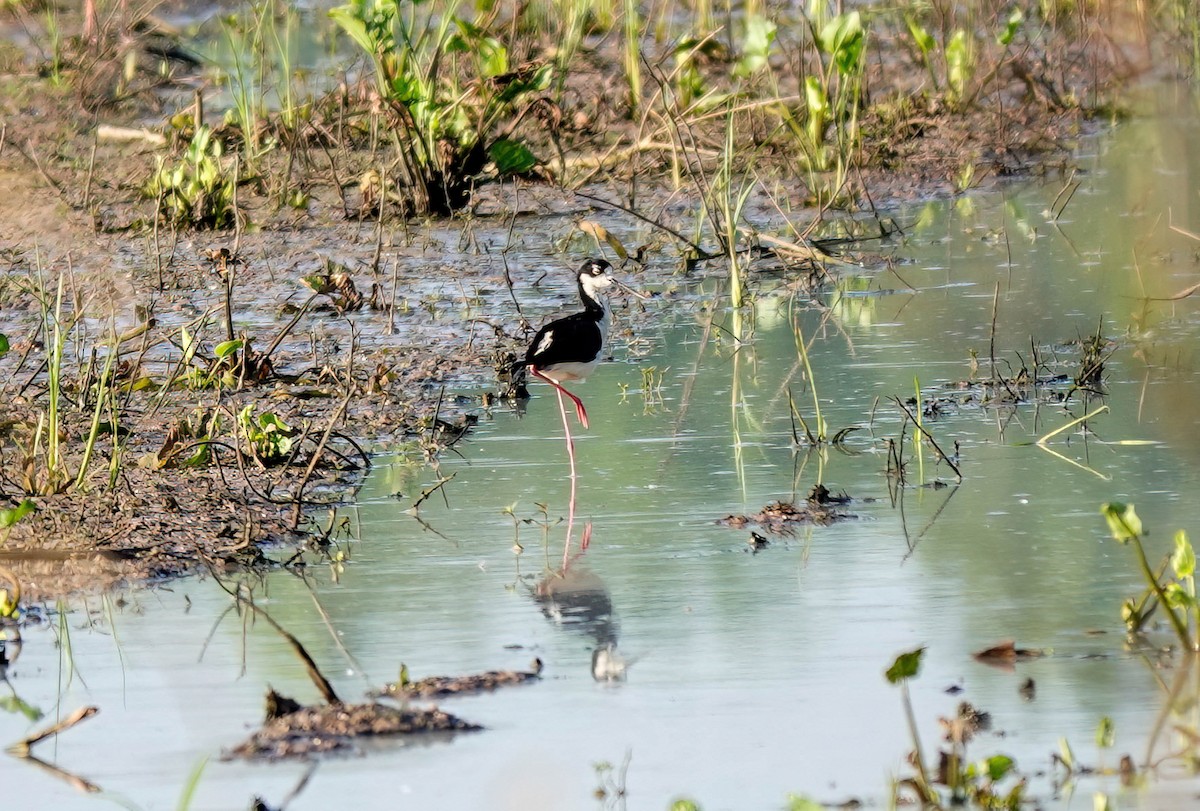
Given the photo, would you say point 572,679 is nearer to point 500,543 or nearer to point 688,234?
point 500,543

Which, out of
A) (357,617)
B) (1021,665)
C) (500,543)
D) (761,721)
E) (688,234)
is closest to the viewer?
(761,721)

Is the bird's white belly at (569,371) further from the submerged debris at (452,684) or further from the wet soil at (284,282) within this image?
the submerged debris at (452,684)

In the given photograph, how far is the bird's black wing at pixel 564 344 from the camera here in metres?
6.90

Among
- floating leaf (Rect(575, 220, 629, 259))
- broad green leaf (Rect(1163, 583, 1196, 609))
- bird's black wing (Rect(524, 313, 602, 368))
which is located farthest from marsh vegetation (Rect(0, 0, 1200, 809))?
bird's black wing (Rect(524, 313, 602, 368))

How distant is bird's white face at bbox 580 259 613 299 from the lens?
26.0ft

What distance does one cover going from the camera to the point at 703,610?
4.54 metres

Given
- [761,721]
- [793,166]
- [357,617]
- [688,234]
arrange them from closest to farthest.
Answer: [761,721] → [357,617] → [688,234] → [793,166]

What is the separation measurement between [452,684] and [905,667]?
40.8 inches

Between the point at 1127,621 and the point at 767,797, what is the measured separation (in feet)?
3.85

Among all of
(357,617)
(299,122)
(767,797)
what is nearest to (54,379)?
(357,617)

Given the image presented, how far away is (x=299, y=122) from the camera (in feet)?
36.6

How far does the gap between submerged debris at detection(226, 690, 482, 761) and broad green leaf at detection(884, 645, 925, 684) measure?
850 mm

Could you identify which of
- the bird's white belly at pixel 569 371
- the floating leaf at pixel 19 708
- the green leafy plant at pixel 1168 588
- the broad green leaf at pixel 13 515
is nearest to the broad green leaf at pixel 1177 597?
the green leafy plant at pixel 1168 588

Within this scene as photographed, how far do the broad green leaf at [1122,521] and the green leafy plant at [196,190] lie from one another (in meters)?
6.77
